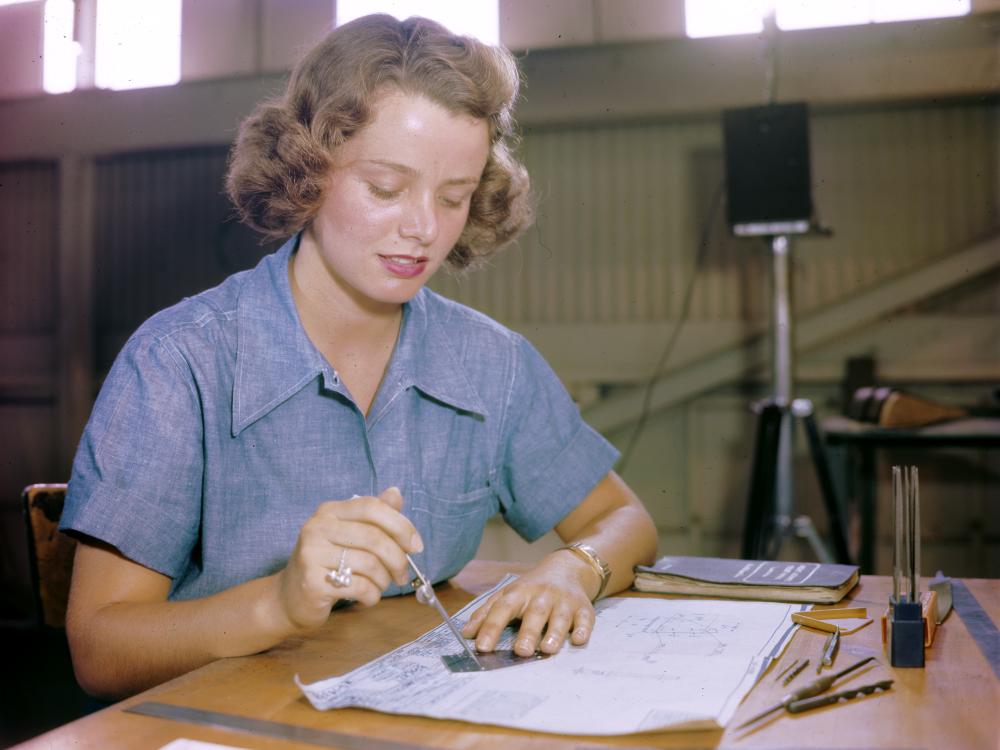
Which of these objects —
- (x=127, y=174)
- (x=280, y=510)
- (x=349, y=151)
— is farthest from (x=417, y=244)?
(x=127, y=174)

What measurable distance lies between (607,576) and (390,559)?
1.30 feet

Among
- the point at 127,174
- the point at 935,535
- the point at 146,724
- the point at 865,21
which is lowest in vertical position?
the point at 935,535

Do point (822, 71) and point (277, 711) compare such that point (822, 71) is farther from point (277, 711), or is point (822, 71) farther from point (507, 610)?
point (277, 711)

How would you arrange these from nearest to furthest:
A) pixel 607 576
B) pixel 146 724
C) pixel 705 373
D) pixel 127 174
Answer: pixel 146 724 < pixel 607 576 < pixel 705 373 < pixel 127 174

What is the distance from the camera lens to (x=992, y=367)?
3791 mm

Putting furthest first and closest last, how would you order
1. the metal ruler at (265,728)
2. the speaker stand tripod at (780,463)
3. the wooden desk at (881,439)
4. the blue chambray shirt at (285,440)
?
the speaker stand tripod at (780,463) < the wooden desk at (881,439) < the blue chambray shirt at (285,440) < the metal ruler at (265,728)

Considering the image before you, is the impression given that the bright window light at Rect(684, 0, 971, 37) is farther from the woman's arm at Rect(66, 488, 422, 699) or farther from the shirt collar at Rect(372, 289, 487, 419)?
the woman's arm at Rect(66, 488, 422, 699)

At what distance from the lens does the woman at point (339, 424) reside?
931 millimetres

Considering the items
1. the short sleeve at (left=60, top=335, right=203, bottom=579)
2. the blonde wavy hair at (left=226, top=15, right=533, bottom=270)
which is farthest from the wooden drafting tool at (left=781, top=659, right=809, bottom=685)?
the blonde wavy hair at (left=226, top=15, right=533, bottom=270)

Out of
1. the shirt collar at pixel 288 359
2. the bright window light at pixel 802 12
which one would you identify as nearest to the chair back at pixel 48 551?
the shirt collar at pixel 288 359

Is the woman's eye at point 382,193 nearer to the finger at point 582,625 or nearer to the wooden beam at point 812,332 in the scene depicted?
the finger at point 582,625

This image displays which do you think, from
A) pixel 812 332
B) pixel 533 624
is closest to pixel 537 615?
pixel 533 624

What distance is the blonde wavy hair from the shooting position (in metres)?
1.20

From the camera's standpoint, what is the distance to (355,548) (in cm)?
84
